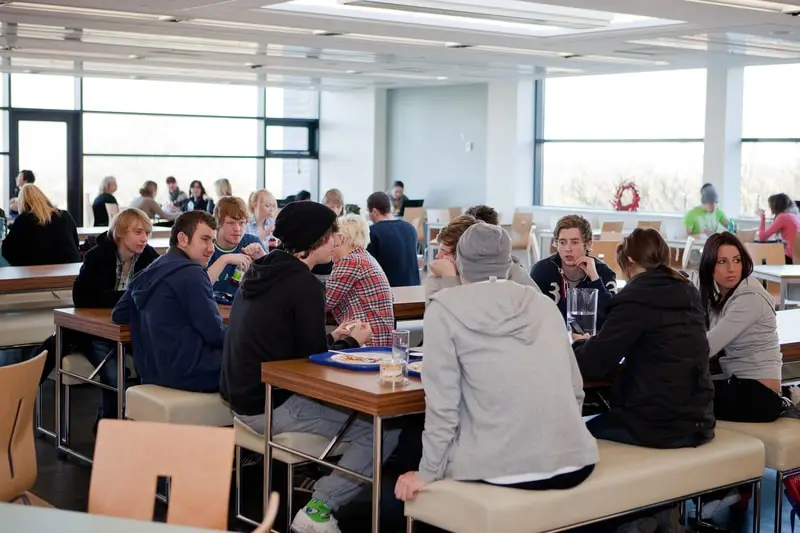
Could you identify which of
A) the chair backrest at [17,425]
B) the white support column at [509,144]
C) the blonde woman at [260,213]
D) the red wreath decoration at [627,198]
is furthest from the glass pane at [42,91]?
the chair backrest at [17,425]

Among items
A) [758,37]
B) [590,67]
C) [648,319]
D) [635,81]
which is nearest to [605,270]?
[648,319]

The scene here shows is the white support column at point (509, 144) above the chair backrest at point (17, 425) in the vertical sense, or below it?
above

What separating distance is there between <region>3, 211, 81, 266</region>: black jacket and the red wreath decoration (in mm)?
8540

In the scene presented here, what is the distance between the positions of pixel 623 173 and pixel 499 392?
480 inches

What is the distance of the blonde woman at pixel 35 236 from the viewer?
7711 mm

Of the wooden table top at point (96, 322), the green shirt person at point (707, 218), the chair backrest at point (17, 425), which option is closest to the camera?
the chair backrest at point (17, 425)

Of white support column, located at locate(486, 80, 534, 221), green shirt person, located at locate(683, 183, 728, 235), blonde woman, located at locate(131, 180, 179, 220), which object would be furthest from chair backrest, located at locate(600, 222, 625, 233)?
blonde woman, located at locate(131, 180, 179, 220)

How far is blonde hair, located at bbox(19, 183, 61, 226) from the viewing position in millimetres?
7707

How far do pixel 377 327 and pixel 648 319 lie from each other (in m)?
→ 1.64

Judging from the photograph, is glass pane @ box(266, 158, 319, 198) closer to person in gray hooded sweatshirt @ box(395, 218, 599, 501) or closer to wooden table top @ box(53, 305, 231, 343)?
wooden table top @ box(53, 305, 231, 343)

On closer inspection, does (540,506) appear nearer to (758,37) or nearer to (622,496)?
(622,496)

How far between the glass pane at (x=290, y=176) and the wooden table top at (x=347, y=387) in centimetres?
1487

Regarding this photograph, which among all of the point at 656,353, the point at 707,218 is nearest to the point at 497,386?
the point at 656,353

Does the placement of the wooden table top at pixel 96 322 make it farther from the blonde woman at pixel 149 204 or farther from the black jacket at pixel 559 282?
the blonde woman at pixel 149 204
